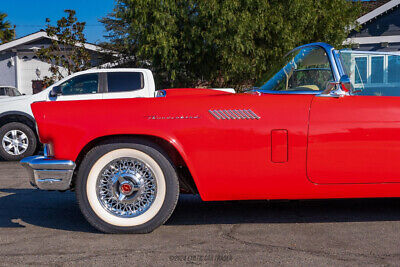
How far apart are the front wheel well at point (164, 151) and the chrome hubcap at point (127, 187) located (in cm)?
17

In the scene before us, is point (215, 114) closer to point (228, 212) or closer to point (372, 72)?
point (228, 212)

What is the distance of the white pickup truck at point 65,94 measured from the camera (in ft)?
31.3

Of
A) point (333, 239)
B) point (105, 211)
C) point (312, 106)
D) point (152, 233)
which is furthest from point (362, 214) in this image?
point (105, 211)

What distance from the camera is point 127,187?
3760 millimetres

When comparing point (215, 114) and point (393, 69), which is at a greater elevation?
point (393, 69)

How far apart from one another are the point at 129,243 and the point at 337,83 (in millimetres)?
2021

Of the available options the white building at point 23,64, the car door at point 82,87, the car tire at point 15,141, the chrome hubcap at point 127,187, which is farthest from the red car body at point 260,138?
the white building at point 23,64

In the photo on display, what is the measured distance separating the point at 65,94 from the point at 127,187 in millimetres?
6170

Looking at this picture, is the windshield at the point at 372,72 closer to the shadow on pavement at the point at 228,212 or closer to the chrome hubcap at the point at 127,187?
the shadow on pavement at the point at 228,212

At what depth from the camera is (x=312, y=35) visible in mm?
16922

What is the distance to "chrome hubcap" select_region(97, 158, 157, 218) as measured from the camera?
3.76 metres

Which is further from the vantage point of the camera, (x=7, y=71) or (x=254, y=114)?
(x=7, y=71)

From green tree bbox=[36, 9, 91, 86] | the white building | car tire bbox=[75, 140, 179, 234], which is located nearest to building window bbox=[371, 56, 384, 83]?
car tire bbox=[75, 140, 179, 234]

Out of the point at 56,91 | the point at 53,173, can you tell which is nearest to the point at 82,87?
the point at 56,91
